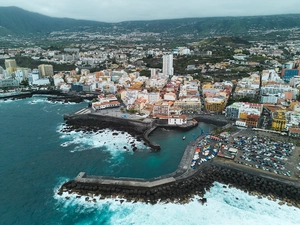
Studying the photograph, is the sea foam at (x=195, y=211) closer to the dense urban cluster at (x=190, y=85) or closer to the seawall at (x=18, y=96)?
the dense urban cluster at (x=190, y=85)

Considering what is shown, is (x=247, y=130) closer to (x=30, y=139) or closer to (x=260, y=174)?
(x=260, y=174)

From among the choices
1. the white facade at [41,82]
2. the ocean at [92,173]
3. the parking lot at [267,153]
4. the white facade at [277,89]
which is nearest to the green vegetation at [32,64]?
the white facade at [41,82]

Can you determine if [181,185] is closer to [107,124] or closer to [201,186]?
[201,186]

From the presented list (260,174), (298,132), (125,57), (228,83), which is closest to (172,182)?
(260,174)

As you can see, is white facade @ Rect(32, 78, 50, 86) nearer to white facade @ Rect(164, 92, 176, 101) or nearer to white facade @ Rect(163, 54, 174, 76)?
white facade @ Rect(163, 54, 174, 76)

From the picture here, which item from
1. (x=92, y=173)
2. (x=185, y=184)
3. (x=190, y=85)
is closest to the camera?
(x=185, y=184)

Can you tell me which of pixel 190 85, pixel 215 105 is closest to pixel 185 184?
pixel 215 105
